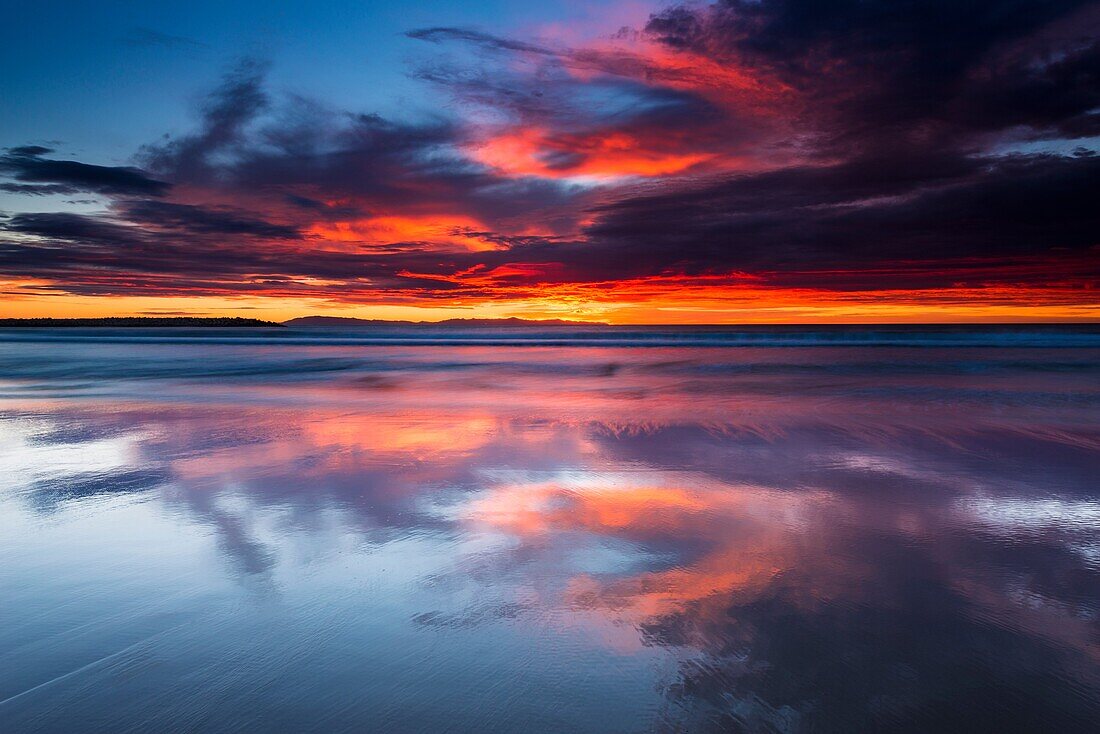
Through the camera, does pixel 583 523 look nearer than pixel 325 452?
Yes

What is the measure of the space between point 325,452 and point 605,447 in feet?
10.3

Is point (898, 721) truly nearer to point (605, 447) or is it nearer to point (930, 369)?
point (605, 447)

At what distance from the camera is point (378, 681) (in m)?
2.36

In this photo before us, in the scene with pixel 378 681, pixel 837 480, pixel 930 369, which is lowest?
pixel 930 369

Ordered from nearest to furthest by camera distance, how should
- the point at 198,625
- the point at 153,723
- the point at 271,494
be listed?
the point at 153,723, the point at 198,625, the point at 271,494

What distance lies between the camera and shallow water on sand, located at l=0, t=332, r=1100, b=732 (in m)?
2.23

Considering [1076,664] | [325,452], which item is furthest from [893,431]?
[325,452]

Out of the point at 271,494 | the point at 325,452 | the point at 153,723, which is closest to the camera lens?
the point at 153,723

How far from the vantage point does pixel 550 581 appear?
3236 millimetres

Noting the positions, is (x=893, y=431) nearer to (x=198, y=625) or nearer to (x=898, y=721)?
(x=898, y=721)

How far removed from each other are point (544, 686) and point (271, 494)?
3.45 metres

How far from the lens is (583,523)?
4.20 m

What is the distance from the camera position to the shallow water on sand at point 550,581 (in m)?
2.23

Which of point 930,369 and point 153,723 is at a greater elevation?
point 153,723
